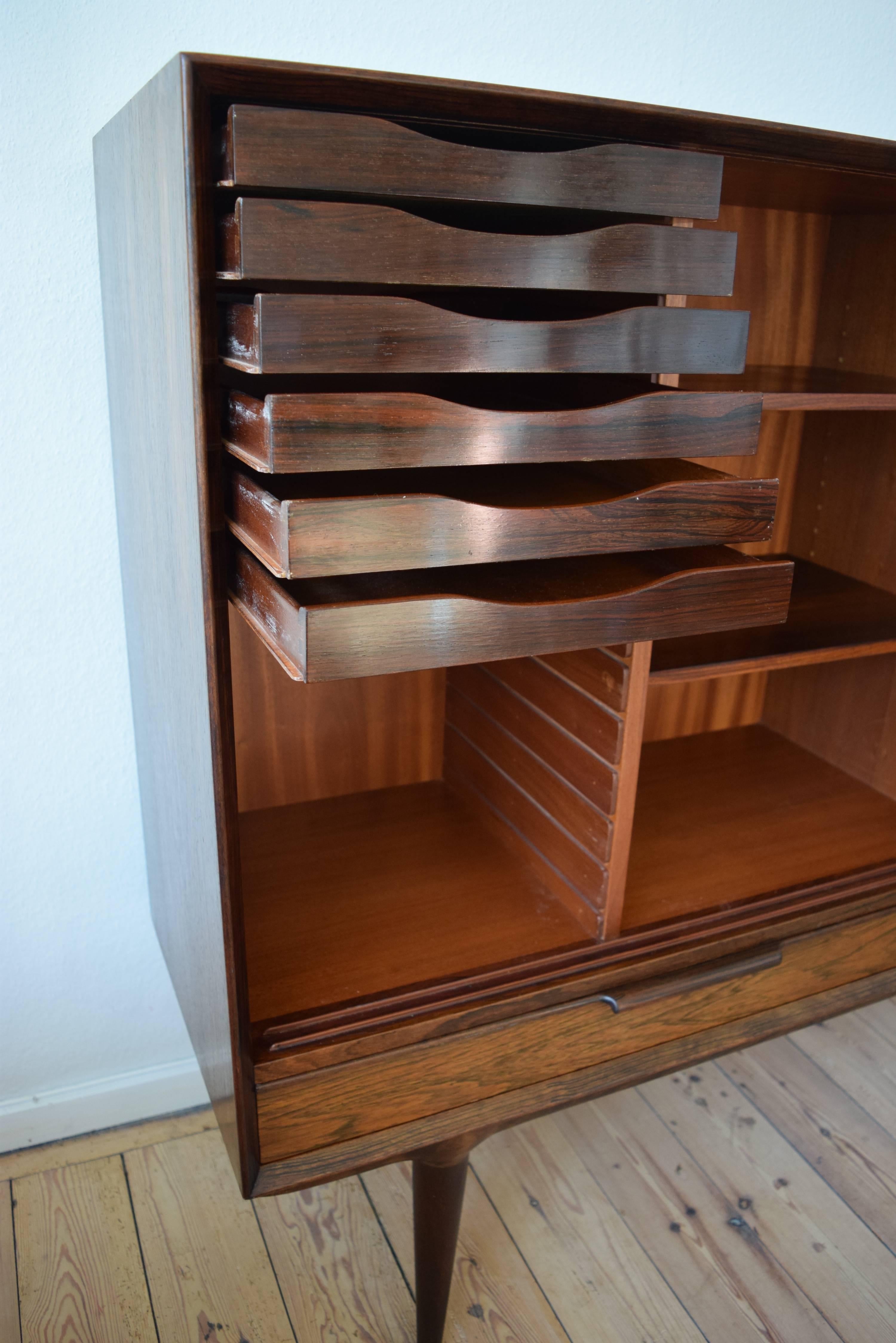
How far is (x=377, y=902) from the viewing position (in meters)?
1.14

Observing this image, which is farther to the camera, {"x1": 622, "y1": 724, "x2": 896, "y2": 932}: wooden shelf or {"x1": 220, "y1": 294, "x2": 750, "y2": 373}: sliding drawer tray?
{"x1": 622, "y1": 724, "x2": 896, "y2": 932}: wooden shelf

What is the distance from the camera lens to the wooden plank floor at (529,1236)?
1230 mm

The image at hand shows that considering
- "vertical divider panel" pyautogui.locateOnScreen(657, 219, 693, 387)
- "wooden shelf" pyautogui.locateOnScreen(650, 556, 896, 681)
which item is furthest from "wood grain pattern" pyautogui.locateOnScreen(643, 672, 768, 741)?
"vertical divider panel" pyautogui.locateOnScreen(657, 219, 693, 387)

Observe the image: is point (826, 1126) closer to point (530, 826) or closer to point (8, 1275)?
point (530, 826)

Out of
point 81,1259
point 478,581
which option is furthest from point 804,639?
point 81,1259

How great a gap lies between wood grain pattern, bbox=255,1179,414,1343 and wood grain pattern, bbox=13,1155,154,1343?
0.15m

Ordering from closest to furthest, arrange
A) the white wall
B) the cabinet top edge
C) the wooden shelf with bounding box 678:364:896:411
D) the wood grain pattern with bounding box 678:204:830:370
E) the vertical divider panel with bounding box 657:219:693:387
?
the cabinet top edge, the vertical divider panel with bounding box 657:219:693:387, the wooden shelf with bounding box 678:364:896:411, the white wall, the wood grain pattern with bounding box 678:204:830:370

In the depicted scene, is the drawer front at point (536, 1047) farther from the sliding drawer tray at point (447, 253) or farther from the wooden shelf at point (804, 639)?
the sliding drawer tray at point (447, 253)

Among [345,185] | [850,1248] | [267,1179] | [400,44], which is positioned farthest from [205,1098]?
[400,44]

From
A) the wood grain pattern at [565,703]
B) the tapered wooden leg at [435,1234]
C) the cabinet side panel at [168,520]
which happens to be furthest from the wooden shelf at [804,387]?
the tapered wooden leg at [435,1234]

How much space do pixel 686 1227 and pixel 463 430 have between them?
118 cm

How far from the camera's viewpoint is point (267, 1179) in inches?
36.7

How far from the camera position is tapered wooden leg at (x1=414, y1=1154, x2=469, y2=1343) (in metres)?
1.06

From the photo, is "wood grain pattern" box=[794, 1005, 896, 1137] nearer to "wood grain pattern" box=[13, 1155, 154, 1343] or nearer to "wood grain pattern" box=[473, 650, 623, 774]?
"wood grain pattern" box=[473, 650, 623, 774]
